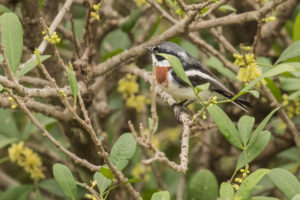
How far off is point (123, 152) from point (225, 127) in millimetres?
537

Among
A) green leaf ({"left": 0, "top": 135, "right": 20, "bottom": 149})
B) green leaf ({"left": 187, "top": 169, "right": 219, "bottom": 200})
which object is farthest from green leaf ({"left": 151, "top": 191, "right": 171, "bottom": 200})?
green leaf ({"left": 0, "top": 135, "right": 20, "bottom": 149})

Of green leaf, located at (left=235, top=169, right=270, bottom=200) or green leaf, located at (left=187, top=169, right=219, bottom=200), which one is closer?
green leaf, located at (left=235, top=169, right=270, bottom=200)

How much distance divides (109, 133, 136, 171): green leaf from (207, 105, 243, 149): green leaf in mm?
437

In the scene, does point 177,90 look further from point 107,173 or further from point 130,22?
point 107,173

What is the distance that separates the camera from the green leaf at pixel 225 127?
234 centimetres

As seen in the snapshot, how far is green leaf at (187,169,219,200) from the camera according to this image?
285 centimetres

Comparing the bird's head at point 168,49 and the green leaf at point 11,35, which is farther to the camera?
the bird's head at point 168,49

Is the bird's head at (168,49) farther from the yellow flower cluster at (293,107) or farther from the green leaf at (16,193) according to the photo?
the green leaf at (16,193)

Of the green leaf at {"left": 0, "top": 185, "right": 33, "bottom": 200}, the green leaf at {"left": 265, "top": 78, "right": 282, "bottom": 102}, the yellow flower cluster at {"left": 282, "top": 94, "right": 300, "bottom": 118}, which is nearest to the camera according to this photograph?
the green leaf at {"left": 265, "top": 78, "right": 282, "bottom": 102}

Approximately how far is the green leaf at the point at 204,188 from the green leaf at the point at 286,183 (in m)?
0.72

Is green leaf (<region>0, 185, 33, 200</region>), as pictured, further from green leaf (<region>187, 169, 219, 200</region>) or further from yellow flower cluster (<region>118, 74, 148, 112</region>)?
green leaf (<region>187, 169, 219, 200</region>)

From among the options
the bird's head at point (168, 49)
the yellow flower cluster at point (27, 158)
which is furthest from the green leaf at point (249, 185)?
the yellow flower cluster at point (27, 158)

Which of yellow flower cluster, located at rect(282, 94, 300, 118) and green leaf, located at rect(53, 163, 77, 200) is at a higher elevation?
green leaf, located at rect(53, 163, 77, 200)

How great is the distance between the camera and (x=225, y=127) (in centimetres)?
237
